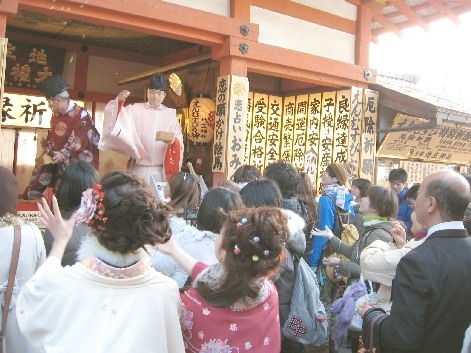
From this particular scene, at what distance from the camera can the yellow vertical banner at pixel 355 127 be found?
10.1 metres

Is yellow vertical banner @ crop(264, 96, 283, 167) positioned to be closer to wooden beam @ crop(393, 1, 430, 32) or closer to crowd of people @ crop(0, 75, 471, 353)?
wooden beam @ crop(393, 1, 430, 32)

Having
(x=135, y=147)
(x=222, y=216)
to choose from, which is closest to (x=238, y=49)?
(x=135, y=147)

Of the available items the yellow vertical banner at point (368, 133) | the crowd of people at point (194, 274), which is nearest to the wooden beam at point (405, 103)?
the yellow vertical banner at point (368, 133)

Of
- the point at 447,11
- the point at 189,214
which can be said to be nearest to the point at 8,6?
the point at 189,214

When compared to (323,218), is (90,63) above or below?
above

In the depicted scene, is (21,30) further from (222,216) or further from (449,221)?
(449,221)

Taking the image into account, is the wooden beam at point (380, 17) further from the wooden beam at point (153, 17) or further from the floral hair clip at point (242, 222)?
the floral hair clip at point (242, 222)

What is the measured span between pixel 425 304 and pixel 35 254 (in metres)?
2.18

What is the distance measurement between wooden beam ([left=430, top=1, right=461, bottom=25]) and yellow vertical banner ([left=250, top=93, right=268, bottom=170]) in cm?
395

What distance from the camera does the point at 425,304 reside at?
2.45m

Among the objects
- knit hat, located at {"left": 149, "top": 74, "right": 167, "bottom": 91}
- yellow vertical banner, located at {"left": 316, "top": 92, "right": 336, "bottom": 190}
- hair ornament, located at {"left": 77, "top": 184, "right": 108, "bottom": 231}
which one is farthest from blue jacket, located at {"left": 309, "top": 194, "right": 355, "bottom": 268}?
yellow vertical banner, located at {"left": 316, "top": 92, "right": 336, "bottom": 190}

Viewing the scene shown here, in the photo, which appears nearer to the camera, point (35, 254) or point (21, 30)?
point (35, 254)

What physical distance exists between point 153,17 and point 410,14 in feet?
19.9

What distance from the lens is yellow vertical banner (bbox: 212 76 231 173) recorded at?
838 cm
